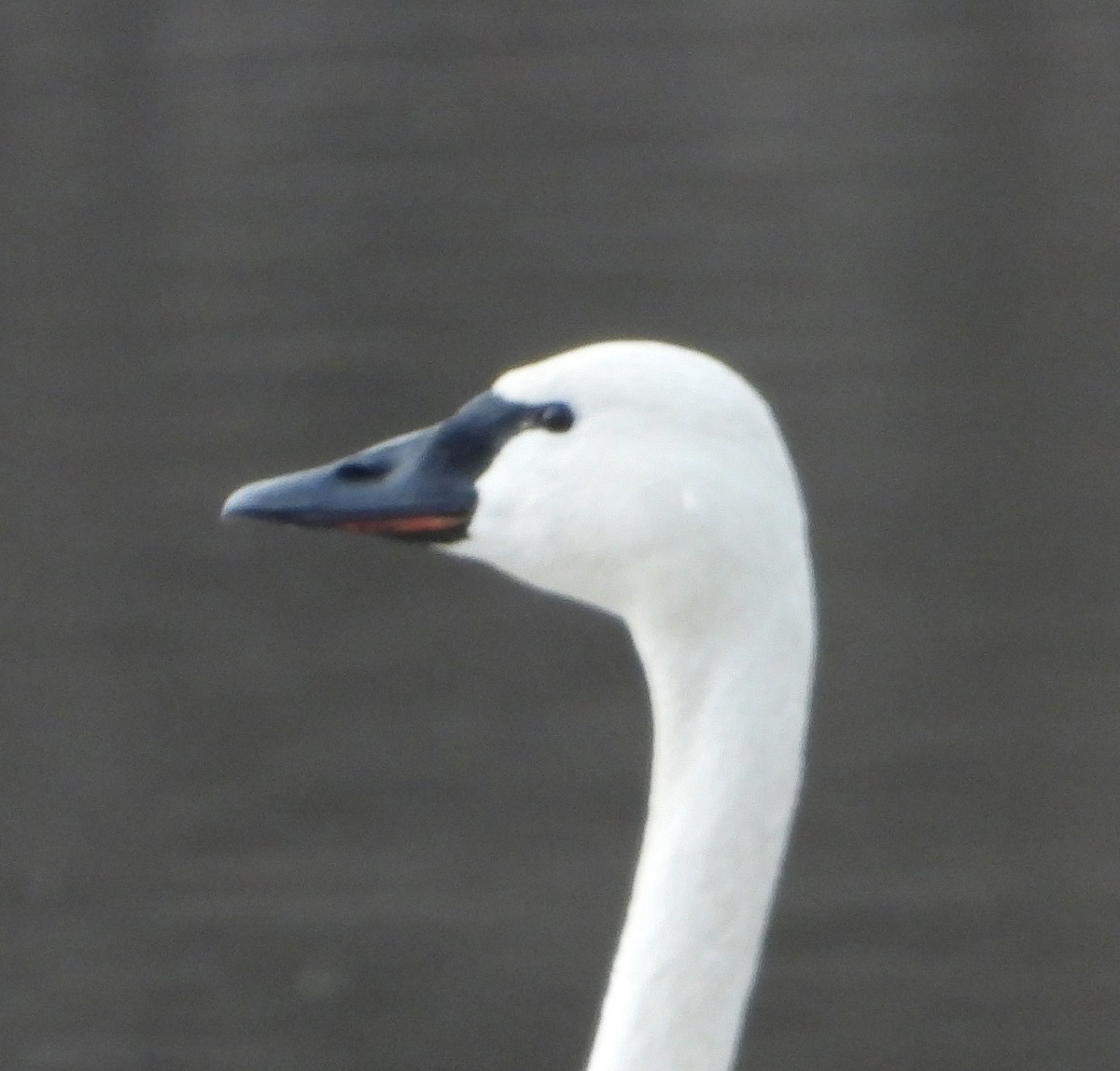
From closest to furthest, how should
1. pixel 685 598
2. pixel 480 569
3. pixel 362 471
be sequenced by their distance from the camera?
pixel 685 598, pixel 362 471, pixel 480 569

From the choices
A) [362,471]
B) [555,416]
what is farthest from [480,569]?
[555,416]

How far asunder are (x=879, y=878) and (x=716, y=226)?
267cm

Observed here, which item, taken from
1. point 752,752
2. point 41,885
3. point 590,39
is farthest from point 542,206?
point 752,752

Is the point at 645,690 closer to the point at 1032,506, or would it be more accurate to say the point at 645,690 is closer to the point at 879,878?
the point at 879,878

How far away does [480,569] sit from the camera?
5496mm

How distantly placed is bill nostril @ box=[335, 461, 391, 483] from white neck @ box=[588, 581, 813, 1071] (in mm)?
284

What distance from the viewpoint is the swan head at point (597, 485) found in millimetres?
1834

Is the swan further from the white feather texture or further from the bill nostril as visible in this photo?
the bill nostril

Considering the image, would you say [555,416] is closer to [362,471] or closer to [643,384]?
[643,384]

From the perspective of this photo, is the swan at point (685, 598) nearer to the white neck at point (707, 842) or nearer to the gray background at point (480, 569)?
the white neck at point (707, 842)

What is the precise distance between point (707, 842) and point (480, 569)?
360 cm

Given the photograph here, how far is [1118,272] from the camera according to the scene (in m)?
6.43

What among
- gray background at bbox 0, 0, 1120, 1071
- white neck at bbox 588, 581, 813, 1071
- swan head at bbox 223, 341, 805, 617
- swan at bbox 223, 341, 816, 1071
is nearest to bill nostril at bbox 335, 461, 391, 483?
swan head at bbox 223, 341, 805, 617

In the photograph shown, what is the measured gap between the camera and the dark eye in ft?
6.40
